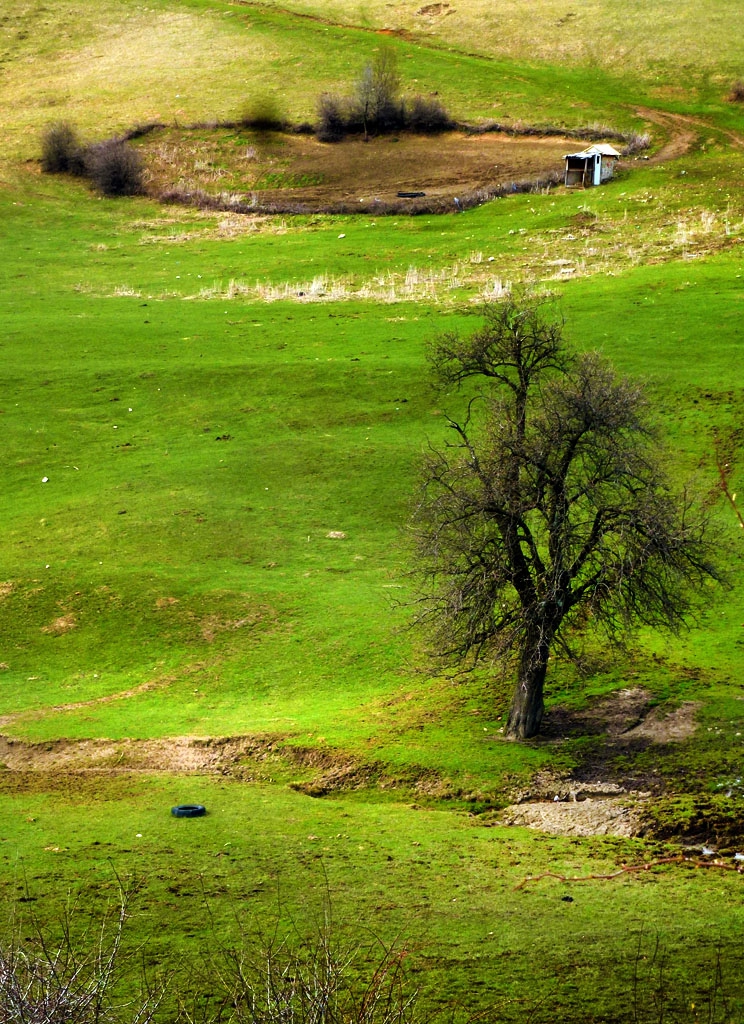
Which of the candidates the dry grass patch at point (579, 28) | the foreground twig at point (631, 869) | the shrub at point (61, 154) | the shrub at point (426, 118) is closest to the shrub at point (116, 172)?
the shrub at point (61, 154)

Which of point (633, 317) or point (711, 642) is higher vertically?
point (633, 317)

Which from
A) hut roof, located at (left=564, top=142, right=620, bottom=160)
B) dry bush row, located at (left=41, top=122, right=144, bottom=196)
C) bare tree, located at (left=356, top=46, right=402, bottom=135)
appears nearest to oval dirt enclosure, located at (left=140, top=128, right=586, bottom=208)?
dry bush row, located at (left=41, top=122, right=144, bottom=196)

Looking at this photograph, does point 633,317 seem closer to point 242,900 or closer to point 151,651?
point 151,651

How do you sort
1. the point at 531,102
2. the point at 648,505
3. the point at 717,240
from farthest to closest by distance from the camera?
the point at 531,102 < the point at 717,240 < the point at 648,505

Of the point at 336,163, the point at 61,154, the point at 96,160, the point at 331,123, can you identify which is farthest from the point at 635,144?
the point at 61,154

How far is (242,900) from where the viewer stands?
57.9ft

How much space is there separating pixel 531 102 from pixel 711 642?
60.4 m

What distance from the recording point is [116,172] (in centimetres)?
7588

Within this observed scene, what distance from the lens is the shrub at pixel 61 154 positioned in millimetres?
78750

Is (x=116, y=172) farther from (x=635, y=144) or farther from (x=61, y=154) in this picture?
(x=635, y=144)

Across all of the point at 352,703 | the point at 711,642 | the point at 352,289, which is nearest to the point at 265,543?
the point at 352,703

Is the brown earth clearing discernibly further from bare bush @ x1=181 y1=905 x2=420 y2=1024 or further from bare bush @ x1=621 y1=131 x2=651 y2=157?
bare bush @ x1=621 y1=131 x2=651 y2=157

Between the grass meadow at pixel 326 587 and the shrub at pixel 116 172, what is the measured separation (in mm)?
1866

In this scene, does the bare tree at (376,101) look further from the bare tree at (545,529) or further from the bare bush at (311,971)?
the bare bush at (311,971)
